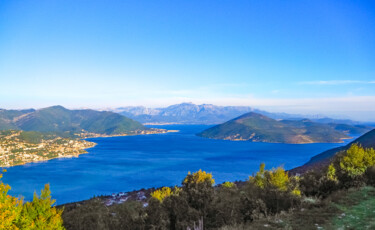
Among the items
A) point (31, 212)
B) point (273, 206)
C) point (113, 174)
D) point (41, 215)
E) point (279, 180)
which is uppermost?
point (279, 180)

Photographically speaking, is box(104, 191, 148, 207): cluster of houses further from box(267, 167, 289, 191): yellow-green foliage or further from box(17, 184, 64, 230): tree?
box(17, 184, 64, 230): tree

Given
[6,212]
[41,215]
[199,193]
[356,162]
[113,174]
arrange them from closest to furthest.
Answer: [6,212]
[41,215]
[199,193]
[356,162]
[113,174]

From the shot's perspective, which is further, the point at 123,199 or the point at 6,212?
the point at 123,199

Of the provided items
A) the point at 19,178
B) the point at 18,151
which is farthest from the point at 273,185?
the point at 18,151

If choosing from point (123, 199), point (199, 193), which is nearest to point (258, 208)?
point (199, 193)

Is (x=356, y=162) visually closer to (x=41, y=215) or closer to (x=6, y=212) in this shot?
(x=41, y=215)

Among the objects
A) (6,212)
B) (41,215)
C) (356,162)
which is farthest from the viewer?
(356,162)

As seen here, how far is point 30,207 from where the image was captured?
1301 cm

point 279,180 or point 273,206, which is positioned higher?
point 279,180

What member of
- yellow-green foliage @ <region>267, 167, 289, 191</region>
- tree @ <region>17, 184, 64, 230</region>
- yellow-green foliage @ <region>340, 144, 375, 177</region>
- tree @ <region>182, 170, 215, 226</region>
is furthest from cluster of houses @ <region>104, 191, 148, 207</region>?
yellow-green foliage @ <region>340, 144, 375, 177</region>

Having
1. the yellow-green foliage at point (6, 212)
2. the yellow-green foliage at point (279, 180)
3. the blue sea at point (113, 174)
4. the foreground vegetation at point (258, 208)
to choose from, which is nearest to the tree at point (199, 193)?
the foreground vegetation at point (258, 208)

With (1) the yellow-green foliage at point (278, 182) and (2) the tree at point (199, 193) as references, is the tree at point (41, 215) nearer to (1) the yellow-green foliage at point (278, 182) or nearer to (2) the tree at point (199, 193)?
(2) the tree at point (199, 193)

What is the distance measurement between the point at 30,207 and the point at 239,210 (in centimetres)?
1187

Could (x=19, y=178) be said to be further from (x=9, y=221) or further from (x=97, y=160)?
(x=9, y=221)
